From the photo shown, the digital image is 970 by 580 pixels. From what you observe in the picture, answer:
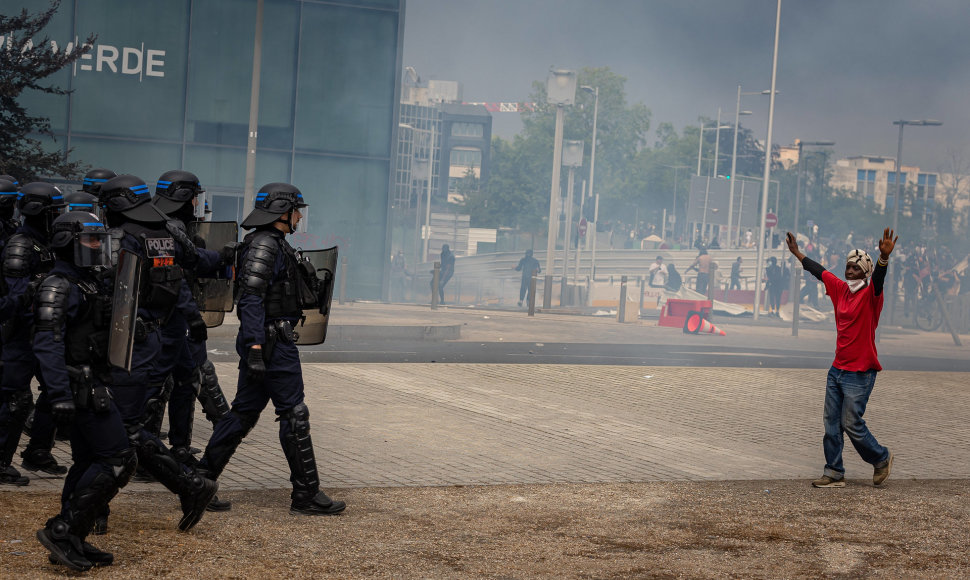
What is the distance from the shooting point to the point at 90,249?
4.57 meters

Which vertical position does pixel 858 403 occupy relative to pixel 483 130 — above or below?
below

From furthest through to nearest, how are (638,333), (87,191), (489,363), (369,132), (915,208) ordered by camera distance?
(915,208), (369,132), (638,333), (489,363), (87,191)

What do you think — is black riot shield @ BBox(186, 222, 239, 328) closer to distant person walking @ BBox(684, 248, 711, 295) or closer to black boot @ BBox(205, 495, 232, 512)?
black boot @ BBox(205, 495, 232, 512)

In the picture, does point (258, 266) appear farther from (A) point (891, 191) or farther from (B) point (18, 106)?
(A) point (891, 191)

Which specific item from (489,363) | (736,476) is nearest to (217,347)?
(489,363)

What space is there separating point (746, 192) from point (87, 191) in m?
42.2

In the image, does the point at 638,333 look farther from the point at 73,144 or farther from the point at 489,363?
the point at 73,144

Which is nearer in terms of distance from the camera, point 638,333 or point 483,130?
point 638,333

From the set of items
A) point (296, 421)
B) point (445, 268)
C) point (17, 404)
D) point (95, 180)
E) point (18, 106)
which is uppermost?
point (18, 106)

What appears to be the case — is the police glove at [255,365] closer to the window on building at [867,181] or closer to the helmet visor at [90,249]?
the helmet visor at [90,249]

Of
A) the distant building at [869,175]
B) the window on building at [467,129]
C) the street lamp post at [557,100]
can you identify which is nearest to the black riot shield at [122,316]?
the street lamp post at [557,100]

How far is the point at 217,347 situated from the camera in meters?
14.1

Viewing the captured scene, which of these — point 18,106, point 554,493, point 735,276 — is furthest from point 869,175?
point 554,493

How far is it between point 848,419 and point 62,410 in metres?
4.88
